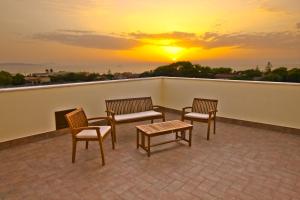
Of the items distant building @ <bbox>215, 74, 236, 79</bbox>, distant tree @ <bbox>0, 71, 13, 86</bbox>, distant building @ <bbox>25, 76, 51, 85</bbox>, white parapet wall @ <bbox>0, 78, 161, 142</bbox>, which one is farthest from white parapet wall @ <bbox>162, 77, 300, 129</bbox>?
distant tree @ <bbox>0, 71, 13, 86</bbox>

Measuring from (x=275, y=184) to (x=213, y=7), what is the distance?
4.62 m

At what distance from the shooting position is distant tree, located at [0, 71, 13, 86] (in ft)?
13.5

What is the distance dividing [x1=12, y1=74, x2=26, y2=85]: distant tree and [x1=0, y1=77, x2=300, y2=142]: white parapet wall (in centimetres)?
47

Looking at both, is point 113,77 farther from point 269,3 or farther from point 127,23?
point 269,3

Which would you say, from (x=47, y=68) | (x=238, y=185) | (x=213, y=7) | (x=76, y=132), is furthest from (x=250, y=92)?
(x=47, y=68)

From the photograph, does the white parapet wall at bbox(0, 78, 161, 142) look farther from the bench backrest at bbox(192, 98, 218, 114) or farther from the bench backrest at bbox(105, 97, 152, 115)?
the bench backrest at bbox(192, 98, 218, 114)

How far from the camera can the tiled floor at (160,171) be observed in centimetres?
243

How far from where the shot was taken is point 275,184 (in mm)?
2578

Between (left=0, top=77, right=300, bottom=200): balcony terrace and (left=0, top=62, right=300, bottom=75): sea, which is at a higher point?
(left=0, top=62, right=300, bottom=75): sea

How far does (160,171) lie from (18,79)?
337 centimetres

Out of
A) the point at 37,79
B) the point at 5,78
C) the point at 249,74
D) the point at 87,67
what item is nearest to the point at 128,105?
the point at 87,67

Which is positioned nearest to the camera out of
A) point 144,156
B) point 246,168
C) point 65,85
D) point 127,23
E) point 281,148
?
point 246,168

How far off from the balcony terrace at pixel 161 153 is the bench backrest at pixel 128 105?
0.47 m

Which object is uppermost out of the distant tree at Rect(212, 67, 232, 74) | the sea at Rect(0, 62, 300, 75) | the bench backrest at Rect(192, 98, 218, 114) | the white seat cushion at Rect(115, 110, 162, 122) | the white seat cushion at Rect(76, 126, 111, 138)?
the sea at Rect(0, 62, 300, 75)
